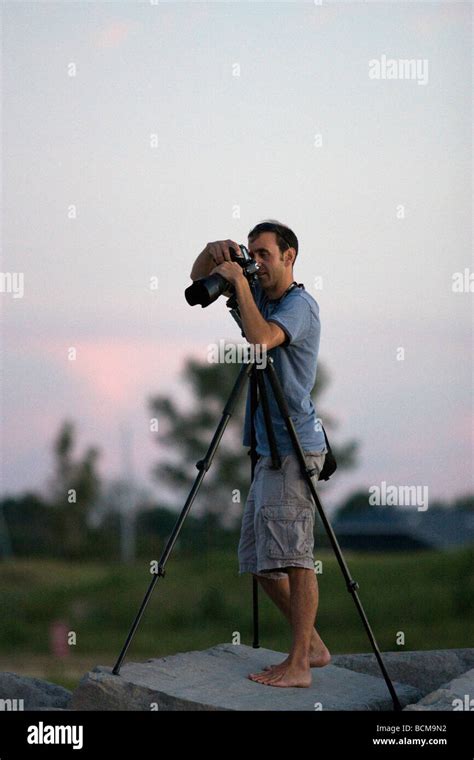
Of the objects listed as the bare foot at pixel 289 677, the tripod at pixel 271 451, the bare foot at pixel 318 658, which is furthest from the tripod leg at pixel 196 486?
the bare foot at pixel 318 658

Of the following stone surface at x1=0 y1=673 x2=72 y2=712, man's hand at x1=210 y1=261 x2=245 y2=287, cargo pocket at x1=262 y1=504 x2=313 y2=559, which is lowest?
stone surface at x1=0 y1=673 x2=72 y2=712

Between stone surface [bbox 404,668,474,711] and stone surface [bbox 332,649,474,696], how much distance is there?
0.66 m

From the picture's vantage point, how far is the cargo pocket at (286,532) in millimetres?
4414

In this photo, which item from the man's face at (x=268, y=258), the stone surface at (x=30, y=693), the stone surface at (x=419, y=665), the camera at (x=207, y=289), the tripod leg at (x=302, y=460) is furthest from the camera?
the stone surface at (x=419, y=665)

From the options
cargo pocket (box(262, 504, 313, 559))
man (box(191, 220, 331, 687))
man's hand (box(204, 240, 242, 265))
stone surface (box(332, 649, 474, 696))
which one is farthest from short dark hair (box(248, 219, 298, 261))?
stone surface (box(332, 649, 474, 696))

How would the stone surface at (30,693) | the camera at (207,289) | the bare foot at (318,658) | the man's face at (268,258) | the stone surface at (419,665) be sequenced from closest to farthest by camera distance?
the camera at (207,289)
the man's face at (268,258)
the bare foot at (318,658)
the stone surface at (30,693)
the stone surface at (419,665)

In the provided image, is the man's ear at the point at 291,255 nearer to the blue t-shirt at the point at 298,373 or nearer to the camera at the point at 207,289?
the blue t-shirt at the point at 298,373

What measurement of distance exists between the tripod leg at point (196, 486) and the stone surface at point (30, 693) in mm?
849

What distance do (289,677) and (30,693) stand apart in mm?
1385

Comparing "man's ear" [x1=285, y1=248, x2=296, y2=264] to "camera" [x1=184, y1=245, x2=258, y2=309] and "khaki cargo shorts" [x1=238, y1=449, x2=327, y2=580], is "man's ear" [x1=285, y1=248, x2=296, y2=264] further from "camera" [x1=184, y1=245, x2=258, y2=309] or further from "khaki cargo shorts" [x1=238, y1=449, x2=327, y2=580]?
"khaki cargo shorts" [x1=238, y1=449, x2=327, y2=580]

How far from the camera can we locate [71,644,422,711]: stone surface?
→ 14.1 ft

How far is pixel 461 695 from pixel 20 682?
2.13 meters

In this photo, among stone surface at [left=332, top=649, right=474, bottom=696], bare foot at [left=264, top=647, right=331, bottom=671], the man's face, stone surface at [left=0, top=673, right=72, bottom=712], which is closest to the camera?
the man's face

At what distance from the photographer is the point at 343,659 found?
5633mm
